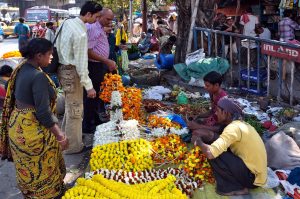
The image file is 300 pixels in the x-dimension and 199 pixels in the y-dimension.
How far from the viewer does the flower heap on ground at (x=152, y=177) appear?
12.3 ft

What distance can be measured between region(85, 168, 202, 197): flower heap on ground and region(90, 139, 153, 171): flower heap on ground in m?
0.15

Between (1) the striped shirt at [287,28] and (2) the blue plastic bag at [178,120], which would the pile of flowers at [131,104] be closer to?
(2) the blue plastic bag at [178,120]

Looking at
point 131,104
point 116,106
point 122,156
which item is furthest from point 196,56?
point 122,156

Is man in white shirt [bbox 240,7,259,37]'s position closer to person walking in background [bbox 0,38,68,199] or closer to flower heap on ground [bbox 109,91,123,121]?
flower heap on ground [bbox 109,91,123,121]

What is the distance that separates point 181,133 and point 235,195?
1.55 metres

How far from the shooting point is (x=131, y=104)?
5.60m

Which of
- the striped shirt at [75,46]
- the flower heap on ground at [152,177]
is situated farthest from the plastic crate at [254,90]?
the striped shirt at [75,46]

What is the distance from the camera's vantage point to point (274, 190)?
12.6 ft

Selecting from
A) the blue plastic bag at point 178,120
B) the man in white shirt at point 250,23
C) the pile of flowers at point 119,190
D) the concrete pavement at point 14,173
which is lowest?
the concrete pavement at point 14,173

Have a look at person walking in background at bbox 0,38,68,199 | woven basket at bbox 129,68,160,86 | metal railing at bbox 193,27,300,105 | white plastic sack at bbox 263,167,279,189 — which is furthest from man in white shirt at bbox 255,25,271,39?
person walking in background at bbox 0,38,68,199

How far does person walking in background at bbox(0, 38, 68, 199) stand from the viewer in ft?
10.6

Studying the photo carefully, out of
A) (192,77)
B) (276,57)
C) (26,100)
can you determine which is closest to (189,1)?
(192,77)

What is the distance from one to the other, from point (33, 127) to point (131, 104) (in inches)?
92.6

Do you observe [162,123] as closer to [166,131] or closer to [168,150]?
[166,131]
